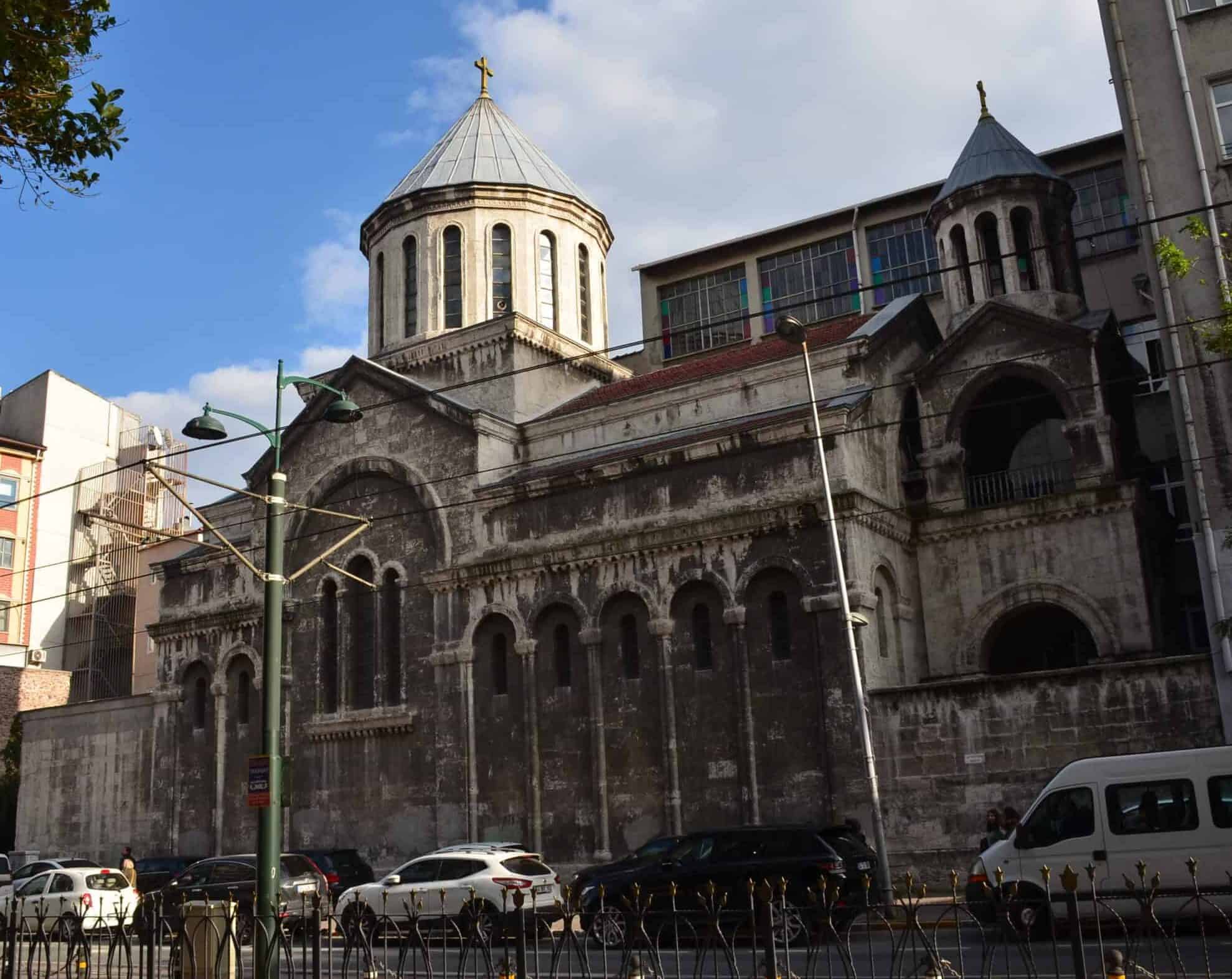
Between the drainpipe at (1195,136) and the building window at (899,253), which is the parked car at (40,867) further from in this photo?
the building window at (899,253)

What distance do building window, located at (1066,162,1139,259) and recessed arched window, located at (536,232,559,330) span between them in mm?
14974

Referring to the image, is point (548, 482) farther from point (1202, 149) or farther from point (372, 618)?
point (1202, 149)

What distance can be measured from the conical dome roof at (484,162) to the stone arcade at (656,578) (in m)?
0.21

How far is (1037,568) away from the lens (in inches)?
1001

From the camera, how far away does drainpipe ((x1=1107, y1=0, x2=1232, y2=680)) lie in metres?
21.1

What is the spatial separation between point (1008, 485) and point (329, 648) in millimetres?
16197

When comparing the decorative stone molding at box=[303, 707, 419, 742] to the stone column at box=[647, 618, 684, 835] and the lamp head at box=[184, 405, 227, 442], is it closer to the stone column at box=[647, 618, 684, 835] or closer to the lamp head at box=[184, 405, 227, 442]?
the stone column at box=[647, 618, 684, 835]

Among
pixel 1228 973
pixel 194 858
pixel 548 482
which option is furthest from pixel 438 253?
pixel 1228 973

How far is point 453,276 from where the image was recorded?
111 feet

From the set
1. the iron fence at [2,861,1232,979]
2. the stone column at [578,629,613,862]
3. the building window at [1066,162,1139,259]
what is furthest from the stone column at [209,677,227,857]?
the building window at [1066,162,1139,259]

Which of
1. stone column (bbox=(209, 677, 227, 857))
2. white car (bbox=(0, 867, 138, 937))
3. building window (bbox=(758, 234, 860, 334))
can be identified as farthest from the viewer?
building window (bbox=(758, 234, 860, 334))

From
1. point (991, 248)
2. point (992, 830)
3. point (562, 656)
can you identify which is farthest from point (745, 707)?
point (991, 248)

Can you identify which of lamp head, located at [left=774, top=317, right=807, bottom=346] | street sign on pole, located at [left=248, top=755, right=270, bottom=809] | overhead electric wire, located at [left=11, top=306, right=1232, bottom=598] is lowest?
street sign on pole, located at [left=248, top=755, right=270, bottom=809]

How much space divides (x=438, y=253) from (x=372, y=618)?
10323 mm
